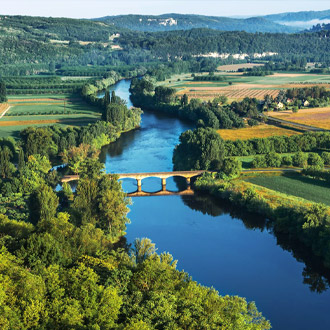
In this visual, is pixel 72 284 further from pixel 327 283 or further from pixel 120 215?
pixel 327 283

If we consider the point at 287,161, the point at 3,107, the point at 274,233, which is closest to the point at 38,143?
the point at 287,161

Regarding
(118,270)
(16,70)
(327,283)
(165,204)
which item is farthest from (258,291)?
(16,70)

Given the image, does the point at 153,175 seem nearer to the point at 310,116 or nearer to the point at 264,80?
the point at 310,116

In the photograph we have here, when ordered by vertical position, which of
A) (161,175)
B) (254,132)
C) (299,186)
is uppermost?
(254,132)

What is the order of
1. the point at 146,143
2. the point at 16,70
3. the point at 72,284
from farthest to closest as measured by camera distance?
the point at 16,70
the point at 146,143
the point at 72,284

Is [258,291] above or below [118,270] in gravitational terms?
below

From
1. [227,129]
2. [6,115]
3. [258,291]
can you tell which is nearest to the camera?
[258,291]
